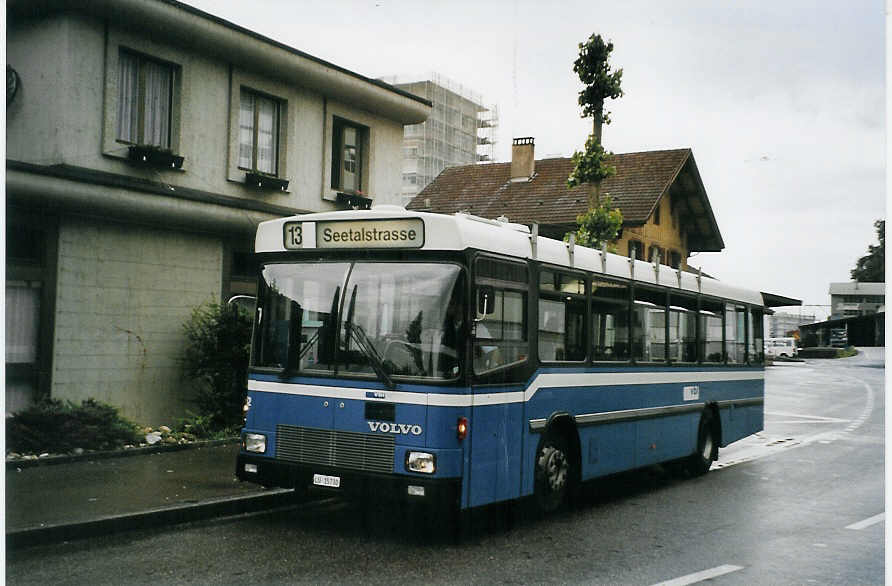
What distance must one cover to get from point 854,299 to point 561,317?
325 cm

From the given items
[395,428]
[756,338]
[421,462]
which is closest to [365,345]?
[395,428]

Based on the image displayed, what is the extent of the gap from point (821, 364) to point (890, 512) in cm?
5389

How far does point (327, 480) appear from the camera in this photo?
8.12m

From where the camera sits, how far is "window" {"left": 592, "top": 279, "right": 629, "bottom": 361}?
10.5 metres

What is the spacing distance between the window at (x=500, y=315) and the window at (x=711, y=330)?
17.9 ft

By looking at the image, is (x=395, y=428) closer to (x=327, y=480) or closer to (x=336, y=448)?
(x=336, y=448)

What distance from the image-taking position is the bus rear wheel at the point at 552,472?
929 cm

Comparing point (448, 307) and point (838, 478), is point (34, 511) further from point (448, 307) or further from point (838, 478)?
point (838, 478)

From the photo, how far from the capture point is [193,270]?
580 inches

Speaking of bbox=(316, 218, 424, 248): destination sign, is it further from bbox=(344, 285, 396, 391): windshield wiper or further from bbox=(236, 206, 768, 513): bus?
bbox=(344, 285, 396, 391): windshield wiper

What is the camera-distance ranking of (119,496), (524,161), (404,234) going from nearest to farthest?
(404,234) < (119,496) < (524,161)

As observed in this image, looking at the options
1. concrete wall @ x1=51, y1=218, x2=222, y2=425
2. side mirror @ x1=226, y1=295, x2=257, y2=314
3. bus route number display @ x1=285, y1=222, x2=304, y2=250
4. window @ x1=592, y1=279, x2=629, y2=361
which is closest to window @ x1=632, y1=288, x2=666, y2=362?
window @ x1=592, y1=279, x2=629, y2=361

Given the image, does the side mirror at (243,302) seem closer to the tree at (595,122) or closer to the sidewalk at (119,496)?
the sidewalk at (119,496)

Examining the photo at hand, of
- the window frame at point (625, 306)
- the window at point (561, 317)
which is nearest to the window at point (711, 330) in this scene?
the window frame at point (625, 306)
